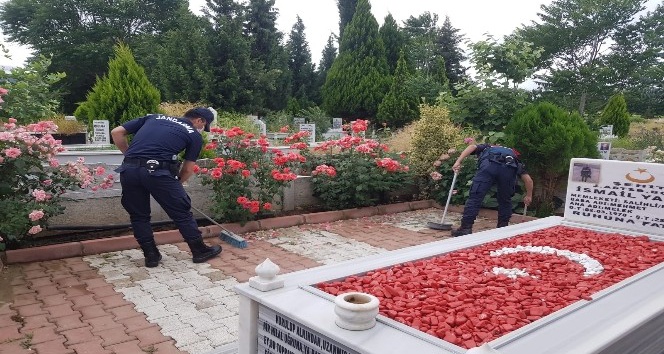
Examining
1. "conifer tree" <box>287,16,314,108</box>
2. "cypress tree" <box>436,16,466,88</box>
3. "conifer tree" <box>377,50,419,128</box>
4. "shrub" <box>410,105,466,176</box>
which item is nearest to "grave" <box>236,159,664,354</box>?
"shrub" <box>410,105,466,176</box>

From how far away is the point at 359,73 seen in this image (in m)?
25.6

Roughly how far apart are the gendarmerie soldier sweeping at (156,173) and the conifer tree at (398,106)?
18.3 metres

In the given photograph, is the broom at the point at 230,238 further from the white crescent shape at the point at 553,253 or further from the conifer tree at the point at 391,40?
the conifer tree at the point at 391,40

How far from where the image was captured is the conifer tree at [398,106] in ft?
74.0

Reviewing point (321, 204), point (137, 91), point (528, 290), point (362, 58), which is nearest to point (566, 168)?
point (321, 204)

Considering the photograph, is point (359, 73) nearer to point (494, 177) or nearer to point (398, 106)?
point (398, 106)

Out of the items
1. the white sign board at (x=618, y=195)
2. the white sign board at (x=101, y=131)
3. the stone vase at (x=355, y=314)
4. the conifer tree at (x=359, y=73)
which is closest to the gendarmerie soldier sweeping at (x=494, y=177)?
the white sign board at (x=618, y=195)

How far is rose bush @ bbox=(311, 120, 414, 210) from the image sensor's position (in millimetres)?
7660

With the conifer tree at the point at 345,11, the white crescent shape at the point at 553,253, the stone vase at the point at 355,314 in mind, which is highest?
the conifer tree at the point at 345,11

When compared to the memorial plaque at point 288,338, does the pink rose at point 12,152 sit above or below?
above

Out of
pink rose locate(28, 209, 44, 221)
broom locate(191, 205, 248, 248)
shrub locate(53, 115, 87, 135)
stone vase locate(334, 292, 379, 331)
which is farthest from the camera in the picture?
shrub locate(53, 115, 87, 135)

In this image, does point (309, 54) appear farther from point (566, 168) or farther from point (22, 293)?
point (22, 293)

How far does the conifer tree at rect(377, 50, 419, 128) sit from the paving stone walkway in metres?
16.8

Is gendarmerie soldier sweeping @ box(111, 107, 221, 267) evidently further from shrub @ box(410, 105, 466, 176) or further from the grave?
shrub @ box(410, 105, 466, 176)
